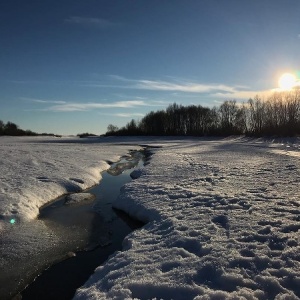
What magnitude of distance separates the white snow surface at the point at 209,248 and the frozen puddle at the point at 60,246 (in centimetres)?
70

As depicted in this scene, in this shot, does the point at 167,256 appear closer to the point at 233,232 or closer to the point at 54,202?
the point at 233,232

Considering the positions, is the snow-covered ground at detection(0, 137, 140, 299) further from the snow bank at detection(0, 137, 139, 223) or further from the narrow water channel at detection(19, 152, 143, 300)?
the narrow water channel at detection(19, 152, 143, 300)

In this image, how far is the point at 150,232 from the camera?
31.5ft

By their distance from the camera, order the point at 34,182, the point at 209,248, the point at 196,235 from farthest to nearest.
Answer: the point at 34,182, the point at 196,235, the point at 209,248

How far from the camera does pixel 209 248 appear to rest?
763cm

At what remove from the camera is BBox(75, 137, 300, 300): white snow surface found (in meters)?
6.06

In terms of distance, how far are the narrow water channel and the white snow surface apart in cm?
61

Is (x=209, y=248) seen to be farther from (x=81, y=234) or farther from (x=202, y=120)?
(x=202, y=120)

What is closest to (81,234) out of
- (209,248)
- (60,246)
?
(60,246)

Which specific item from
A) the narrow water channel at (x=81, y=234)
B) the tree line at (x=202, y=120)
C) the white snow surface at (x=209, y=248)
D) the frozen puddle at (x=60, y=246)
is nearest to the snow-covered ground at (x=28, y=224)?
the frozen puddle at (x=60, y=246)

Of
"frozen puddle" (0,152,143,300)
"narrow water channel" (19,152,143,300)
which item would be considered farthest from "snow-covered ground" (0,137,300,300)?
"narrow water channel" (19,152,143,300)

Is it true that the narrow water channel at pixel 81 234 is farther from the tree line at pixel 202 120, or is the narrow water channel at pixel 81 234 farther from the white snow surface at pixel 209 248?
the tree line at pixel 202 120

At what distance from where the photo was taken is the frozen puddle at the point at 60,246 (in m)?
7.45

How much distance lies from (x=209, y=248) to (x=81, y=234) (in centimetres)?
480
